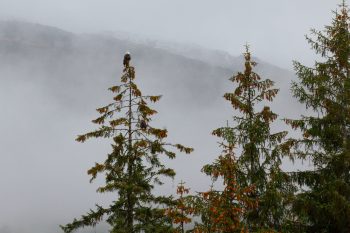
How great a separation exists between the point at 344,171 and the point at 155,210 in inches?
285

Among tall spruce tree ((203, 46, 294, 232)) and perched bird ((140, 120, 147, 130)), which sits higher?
perched bird ((140, 120, 147, 130))

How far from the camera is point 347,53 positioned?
18.3 metres

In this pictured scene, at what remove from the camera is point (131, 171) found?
19.4m

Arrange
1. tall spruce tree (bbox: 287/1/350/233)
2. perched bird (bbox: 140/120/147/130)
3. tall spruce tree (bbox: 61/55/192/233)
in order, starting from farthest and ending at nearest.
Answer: perched bird (bbox: 140/120/147/130) < tall spruce tree (bbox: 61/55/192/233) < tall spruce tree (bbox: 287/1/350/233)

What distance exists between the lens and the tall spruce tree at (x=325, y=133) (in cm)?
1667

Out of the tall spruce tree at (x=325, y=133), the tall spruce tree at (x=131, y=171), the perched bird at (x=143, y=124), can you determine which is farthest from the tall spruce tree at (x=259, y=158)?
the perched bird at (x=143, y=124)

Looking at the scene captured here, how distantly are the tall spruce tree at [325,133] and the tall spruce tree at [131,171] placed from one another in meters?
4.73

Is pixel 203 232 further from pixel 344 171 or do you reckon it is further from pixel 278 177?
pixel 344 171

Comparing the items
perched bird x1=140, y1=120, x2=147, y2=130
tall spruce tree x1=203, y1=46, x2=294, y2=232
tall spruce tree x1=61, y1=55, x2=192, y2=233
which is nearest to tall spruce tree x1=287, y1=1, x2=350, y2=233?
tall spruce tree x1=203, y1=46, x2=294, y2=232

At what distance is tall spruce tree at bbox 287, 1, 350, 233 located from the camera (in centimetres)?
1667

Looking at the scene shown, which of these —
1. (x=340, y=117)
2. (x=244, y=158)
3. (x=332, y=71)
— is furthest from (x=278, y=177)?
(x=332, y=71)

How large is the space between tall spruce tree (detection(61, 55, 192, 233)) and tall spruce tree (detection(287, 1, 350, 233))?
4.73 meters

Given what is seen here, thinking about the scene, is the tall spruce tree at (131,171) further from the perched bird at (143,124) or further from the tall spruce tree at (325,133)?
the tall spruce tree at (325,133)

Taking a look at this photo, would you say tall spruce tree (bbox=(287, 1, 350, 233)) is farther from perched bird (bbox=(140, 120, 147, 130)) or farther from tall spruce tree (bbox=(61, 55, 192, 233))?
perched bird (bbox=(140, 120, 147, 130))
